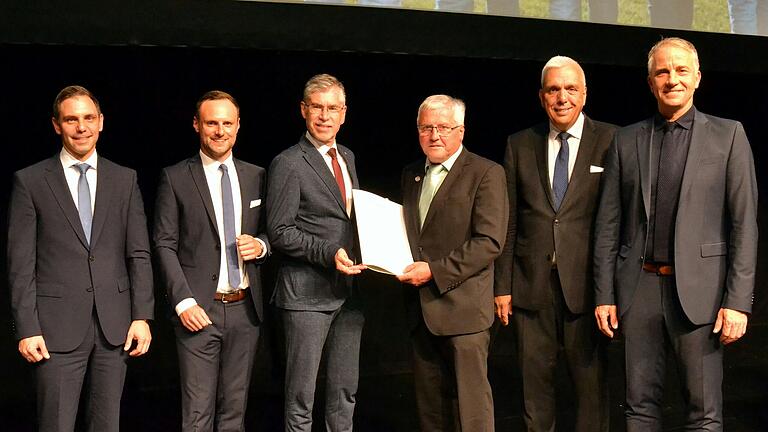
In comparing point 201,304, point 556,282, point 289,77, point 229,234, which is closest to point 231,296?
point 201,304

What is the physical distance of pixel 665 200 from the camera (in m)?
2.76

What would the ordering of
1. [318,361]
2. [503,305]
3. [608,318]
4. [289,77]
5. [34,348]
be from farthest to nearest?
[289,77], [503,305], [318,361], [608,318], [34,348]

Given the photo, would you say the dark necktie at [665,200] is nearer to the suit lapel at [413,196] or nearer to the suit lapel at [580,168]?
the suit lapel at [580,168]

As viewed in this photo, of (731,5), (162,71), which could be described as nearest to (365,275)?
(162,71)

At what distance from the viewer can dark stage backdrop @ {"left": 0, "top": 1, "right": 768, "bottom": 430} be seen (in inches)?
147

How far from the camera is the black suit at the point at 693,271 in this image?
2678 mm

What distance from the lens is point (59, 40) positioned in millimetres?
3521

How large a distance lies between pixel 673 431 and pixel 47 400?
8.84 feet

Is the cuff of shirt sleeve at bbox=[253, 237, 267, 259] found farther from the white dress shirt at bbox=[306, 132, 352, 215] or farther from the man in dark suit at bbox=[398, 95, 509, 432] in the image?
the man in dark suit at bbox=[398, 95, 509, 432]

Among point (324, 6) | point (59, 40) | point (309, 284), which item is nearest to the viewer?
point (309, 284)

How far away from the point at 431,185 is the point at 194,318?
966 mm

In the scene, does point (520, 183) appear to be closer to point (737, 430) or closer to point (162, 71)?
point (737, 430)

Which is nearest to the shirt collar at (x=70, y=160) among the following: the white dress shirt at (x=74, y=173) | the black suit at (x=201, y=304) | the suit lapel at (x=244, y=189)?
the white dress shirt at (x=74, y=173)

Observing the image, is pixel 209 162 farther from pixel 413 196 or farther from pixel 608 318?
pixel 608 318
